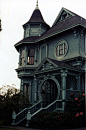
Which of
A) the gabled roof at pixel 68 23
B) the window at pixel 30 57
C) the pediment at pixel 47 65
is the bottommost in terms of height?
the pediment at pixel 47 65

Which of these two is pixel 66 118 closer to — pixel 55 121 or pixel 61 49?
pixel 55 121

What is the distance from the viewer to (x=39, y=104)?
15.9 metres

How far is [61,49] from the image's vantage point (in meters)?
17.5

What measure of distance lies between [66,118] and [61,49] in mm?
7328

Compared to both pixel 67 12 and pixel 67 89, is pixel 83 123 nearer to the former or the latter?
pixel 67 89

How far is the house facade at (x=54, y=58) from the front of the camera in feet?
48.5

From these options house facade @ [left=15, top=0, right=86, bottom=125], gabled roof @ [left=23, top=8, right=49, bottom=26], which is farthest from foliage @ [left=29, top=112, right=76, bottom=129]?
gabled roof @ [left=23, top=8, right=49, bottom=26]

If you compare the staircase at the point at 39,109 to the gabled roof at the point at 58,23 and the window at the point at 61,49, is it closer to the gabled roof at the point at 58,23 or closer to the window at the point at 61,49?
the window at the point at 61,49

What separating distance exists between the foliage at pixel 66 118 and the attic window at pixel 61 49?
199 inches

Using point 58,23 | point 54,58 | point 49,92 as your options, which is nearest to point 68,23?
point 58,23

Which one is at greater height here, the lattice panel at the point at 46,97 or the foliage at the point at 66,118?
the lattice panel at the point at 46,97

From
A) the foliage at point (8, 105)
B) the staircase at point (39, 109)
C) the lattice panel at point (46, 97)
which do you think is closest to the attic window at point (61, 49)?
the lattice panel at point (46, 97)

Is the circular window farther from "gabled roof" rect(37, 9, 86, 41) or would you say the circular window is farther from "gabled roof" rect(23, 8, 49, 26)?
"gabled roof" rect(23, 8, 49, 26)

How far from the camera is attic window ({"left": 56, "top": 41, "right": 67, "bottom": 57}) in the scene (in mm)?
17242
